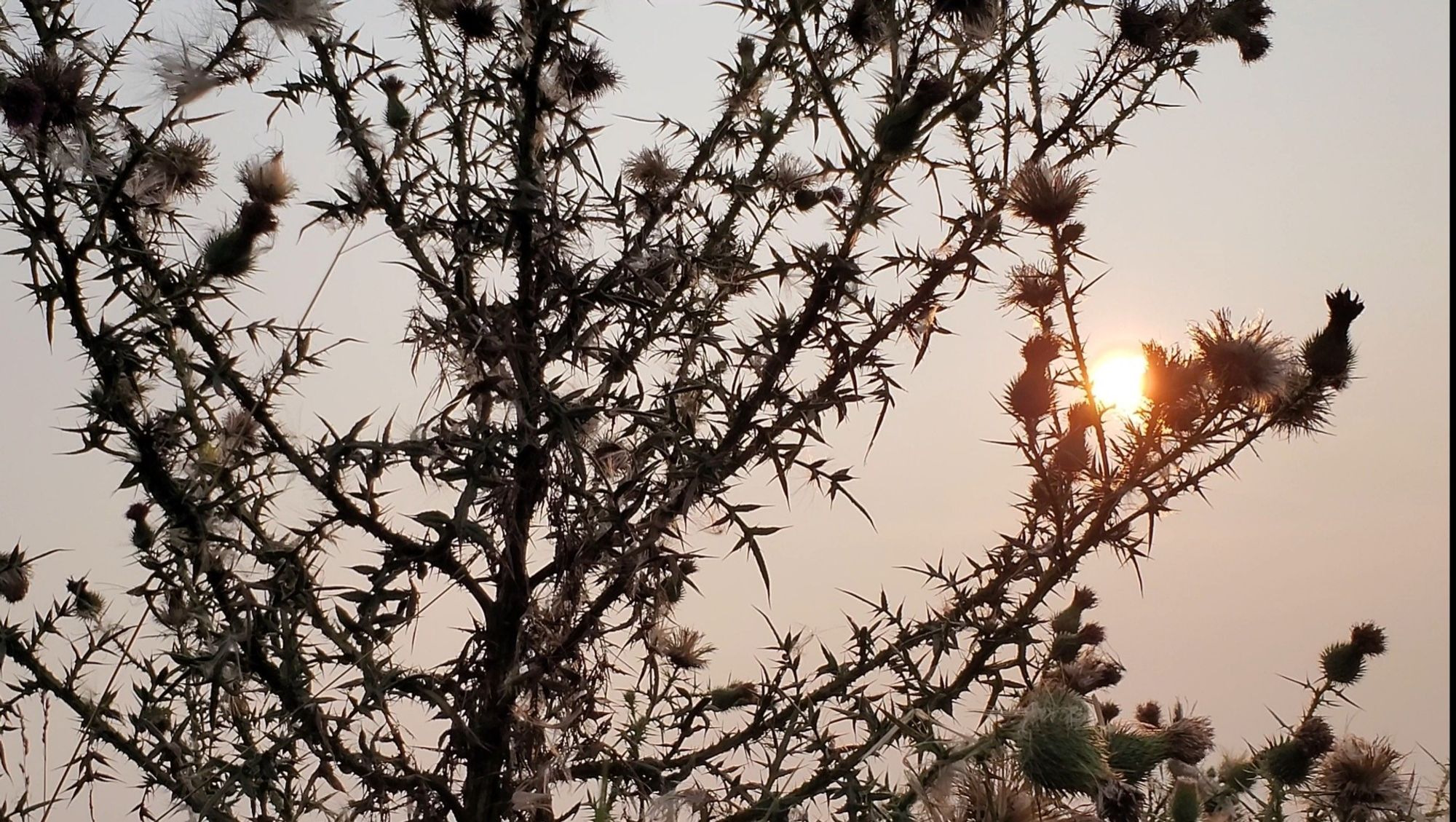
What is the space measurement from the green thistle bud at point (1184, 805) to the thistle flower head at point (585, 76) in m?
1.79

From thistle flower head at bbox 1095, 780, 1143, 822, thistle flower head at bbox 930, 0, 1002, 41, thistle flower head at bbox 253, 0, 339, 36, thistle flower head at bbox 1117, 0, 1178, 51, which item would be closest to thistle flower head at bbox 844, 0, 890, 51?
thistle flower head at bbox 930, 0, 1002, 41

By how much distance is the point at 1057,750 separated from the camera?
1.39 meters

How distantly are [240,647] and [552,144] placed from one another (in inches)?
38.6

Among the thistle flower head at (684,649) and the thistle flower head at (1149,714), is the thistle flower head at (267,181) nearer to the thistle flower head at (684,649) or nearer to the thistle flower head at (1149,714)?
the thistle flower head at (684,649)

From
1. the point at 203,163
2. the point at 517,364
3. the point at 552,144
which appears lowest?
the point at 517,364

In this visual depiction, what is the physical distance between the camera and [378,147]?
78.7 inches

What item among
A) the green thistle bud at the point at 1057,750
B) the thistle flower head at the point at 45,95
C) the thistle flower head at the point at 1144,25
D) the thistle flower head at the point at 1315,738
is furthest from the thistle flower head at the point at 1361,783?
the thistle flower head at the point at 45,95

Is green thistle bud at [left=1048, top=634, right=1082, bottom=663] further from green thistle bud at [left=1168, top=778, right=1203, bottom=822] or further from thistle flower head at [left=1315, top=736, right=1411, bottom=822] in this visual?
thistle flower head at [left=1315, top=736, right=1411, bottom=822]

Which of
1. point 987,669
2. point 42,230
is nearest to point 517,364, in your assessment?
point 42,230

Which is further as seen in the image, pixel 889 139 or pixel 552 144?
pixel 552 144

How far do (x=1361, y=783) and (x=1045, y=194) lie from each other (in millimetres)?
1724

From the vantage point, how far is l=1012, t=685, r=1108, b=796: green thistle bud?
1387mm

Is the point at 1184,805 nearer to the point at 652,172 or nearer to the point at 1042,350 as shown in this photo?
the point at 1042,350

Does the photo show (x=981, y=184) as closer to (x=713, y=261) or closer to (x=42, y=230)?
(x=713, y=261)
